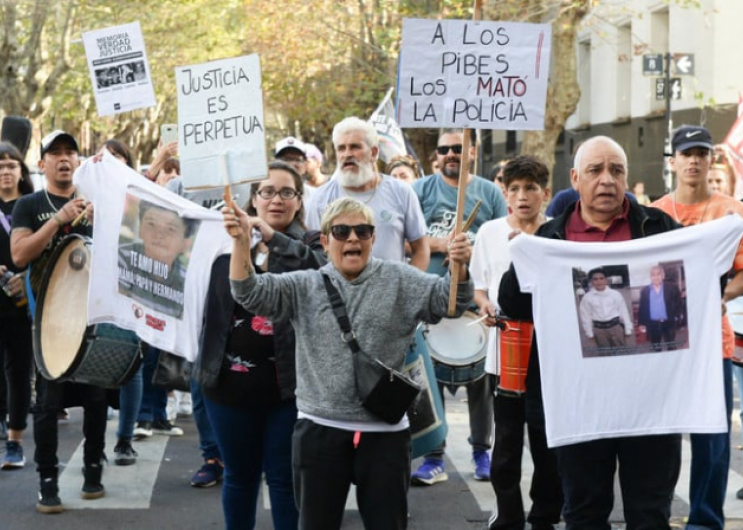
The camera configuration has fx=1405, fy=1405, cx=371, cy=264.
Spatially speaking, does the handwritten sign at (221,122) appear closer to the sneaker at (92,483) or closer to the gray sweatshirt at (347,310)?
the gray sweatshirt at (347,310)

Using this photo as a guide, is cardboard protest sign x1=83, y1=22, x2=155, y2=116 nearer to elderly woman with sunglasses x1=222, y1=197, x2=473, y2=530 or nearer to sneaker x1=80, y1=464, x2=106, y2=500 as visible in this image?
sneaker x1=80, y1=464, x2=106, y2=500

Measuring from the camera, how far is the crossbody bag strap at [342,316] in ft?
17.5

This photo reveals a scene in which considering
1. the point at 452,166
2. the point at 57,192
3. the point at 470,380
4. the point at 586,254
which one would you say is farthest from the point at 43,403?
the point at 586,254

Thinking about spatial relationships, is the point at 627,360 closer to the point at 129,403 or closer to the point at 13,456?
the point at 129,403

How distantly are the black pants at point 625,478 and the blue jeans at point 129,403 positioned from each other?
3861 mm

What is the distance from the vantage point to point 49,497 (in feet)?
25.4

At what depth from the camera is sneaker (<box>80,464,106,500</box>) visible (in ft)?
26.5

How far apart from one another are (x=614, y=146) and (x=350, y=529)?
109 inches

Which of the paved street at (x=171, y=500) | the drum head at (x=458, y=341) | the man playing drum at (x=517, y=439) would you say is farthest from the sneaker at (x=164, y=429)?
the man playing drum at (x=517, y=439)

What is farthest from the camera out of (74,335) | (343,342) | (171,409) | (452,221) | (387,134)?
(387,134)

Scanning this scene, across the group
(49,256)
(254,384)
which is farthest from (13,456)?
(254,384)

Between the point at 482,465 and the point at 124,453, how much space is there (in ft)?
7.66

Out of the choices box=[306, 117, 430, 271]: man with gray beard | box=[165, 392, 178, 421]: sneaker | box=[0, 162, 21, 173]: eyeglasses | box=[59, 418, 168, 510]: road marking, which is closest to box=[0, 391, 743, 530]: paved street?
box=[59, 418, 168, 510]: road marking

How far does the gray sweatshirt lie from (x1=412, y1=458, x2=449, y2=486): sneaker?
316 cm
